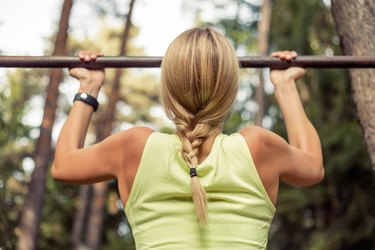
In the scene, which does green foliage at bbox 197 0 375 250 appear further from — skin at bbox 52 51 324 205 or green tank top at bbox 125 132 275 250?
green tank top at bbox 125 132 275 250

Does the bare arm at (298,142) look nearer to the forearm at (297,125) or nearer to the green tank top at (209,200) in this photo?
the forearm at (297,125)

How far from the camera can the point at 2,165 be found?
14.9 m

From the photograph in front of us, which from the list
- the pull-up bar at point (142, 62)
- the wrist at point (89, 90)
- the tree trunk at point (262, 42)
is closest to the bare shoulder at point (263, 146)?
the wrist at point (89, 90)

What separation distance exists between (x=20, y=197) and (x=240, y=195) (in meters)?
14.1

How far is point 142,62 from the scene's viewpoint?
2.62 meters

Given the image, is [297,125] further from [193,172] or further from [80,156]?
[80,156]

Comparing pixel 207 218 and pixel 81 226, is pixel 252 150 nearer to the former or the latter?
pixel 207 218

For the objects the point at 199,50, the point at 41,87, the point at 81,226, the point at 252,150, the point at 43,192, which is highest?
the point at 41,87

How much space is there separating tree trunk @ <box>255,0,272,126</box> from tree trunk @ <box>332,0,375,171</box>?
39.3 ft

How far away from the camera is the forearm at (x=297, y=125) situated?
75.8 inches

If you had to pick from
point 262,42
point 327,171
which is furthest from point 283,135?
point 262,42

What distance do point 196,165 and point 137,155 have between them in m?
0.15

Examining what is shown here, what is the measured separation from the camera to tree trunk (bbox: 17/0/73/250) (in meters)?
10.8

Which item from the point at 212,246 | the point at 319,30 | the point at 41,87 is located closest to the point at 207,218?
the point at 212,246
